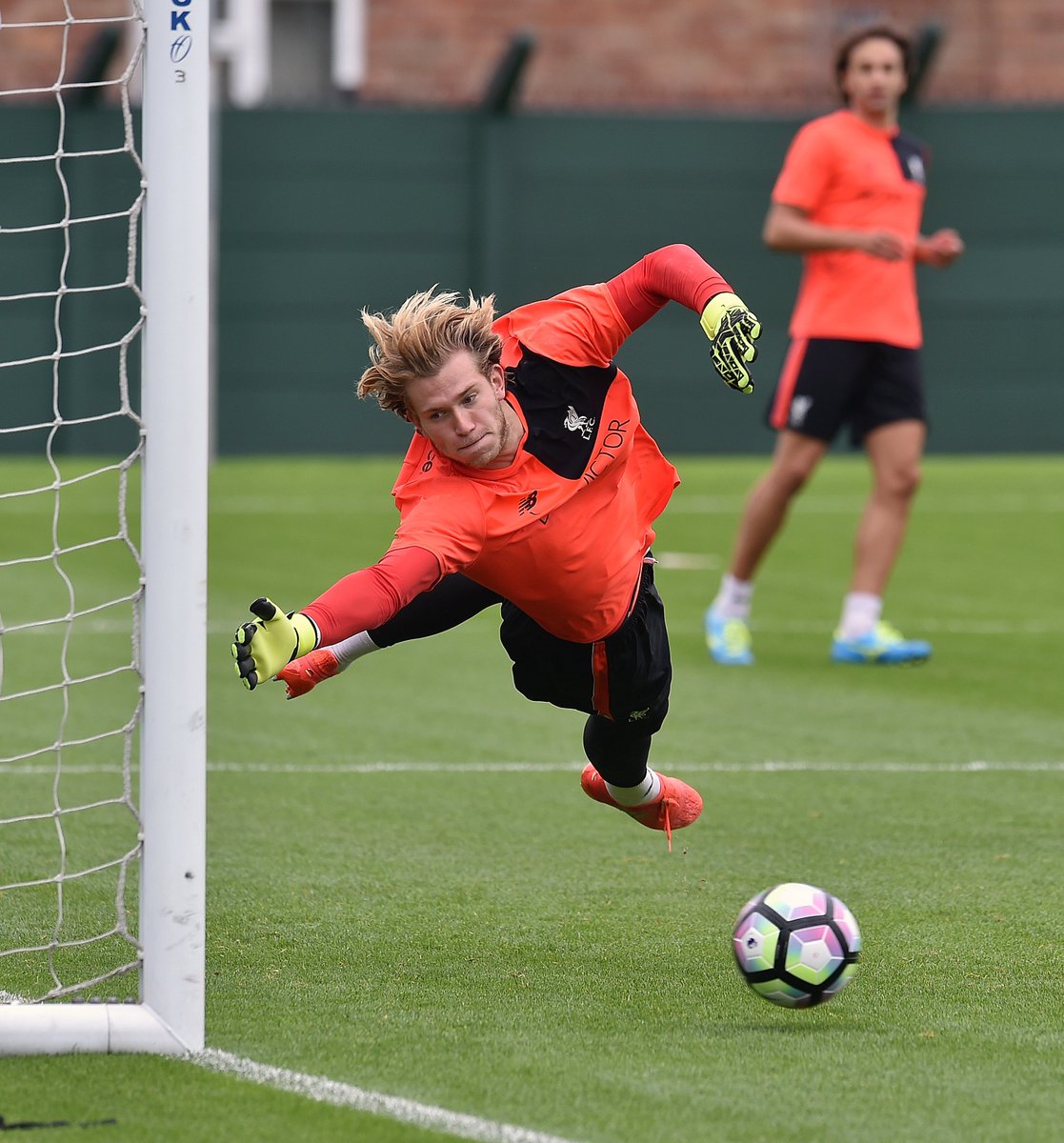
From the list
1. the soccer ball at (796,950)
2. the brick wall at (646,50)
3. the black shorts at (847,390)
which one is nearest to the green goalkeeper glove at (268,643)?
the soccer ball at (796,950)

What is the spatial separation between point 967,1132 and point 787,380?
5.47 m

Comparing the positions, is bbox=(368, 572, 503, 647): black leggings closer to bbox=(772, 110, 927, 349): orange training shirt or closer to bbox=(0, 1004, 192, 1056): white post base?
bbox=(0, 1004, 192, 1056): white post base

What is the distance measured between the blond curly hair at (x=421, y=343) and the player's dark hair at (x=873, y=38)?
4.70 meters

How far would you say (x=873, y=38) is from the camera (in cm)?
834

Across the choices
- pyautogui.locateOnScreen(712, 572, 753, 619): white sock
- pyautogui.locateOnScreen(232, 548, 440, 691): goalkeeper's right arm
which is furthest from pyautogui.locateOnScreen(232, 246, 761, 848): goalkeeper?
pyautogui.locateOnScreen(712, 572, 753, 619): white sock

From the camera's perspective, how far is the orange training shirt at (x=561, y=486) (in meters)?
4.13

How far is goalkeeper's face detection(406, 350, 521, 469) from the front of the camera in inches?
158

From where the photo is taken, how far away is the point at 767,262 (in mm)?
16469

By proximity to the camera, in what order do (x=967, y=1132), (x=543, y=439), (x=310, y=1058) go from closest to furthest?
(x=967, y=1132)
(x=310, y=1058)
(x=543, y=439)

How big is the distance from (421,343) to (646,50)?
616 inches

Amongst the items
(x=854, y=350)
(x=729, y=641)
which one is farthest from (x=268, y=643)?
(x=854, y=350)

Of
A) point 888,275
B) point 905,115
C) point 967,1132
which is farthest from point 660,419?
point 967,1132

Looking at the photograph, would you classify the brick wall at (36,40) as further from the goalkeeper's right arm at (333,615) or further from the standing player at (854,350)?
the goalkeeper's right arm at (333,615)

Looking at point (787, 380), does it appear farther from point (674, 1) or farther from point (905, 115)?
point (674, 1)
